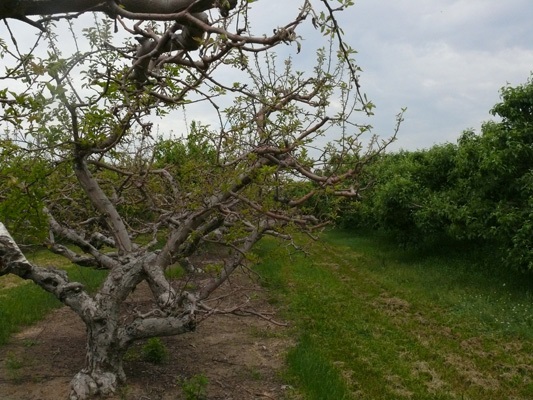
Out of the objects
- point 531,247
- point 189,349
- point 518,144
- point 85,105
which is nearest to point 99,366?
point 189,349

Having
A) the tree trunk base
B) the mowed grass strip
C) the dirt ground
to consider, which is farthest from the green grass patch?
the mowed grass strip

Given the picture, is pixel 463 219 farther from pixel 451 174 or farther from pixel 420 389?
pixel 420 389

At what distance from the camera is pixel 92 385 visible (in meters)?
5.74

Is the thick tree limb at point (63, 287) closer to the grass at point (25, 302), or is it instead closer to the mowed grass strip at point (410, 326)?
the grass at point (25, 302)

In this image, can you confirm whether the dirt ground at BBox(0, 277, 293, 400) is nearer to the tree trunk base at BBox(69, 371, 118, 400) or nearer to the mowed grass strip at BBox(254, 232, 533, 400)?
the tree trunk base at BBox(69, 371, 118, 400)

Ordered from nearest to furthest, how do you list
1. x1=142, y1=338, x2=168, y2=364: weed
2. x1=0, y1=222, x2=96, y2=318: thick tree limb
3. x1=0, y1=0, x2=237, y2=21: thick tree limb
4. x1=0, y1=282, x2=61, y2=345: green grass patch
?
x1=0, y1=0, x2=237, y2=21: thick tree limb, x1=0, y1=222, x2=96, y2=318: thick tree limb, x1=142, y1=338, x2=168, y2=364: weed, x1=0, y1=282, x2=61, y2=345: green grass patch

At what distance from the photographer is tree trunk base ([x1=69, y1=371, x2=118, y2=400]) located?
5668 millimetres

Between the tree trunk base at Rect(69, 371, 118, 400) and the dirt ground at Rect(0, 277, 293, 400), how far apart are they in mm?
131

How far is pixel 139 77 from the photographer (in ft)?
15.9

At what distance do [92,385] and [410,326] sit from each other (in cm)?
575

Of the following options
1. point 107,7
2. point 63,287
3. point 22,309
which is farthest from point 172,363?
point 107,7

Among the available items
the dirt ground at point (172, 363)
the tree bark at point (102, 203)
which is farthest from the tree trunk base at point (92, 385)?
the tree bark at point (102, 203)

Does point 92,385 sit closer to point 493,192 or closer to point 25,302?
point 25,302

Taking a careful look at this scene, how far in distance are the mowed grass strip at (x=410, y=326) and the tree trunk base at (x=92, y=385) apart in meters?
2.10
